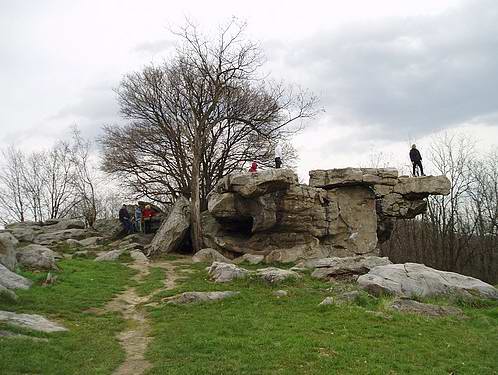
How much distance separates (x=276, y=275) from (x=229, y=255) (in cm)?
922

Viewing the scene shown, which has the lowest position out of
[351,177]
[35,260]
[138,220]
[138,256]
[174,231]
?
[138,256]

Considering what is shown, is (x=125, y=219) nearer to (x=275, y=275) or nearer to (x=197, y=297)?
(x=275, y=275)

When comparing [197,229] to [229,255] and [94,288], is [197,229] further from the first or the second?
[94,288]

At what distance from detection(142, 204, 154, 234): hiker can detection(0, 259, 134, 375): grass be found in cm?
1142

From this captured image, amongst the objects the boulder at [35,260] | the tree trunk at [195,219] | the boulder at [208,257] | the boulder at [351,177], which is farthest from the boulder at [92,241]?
the boulder at [351,177]

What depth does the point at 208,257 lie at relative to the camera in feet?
81.5

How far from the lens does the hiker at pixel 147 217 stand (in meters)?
32.2

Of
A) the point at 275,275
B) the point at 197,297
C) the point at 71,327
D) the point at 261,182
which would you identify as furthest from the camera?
the point at 261,182

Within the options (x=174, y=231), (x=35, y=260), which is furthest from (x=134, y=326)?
(x=174, y=231)

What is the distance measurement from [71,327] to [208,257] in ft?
44.1

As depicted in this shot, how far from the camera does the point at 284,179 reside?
23781mm

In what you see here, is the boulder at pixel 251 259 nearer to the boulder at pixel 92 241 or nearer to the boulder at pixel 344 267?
the boulder at pixel 344 267

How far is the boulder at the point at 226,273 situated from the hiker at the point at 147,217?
1380 centimetres

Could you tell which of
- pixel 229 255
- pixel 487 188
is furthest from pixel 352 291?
pixel 487 188
